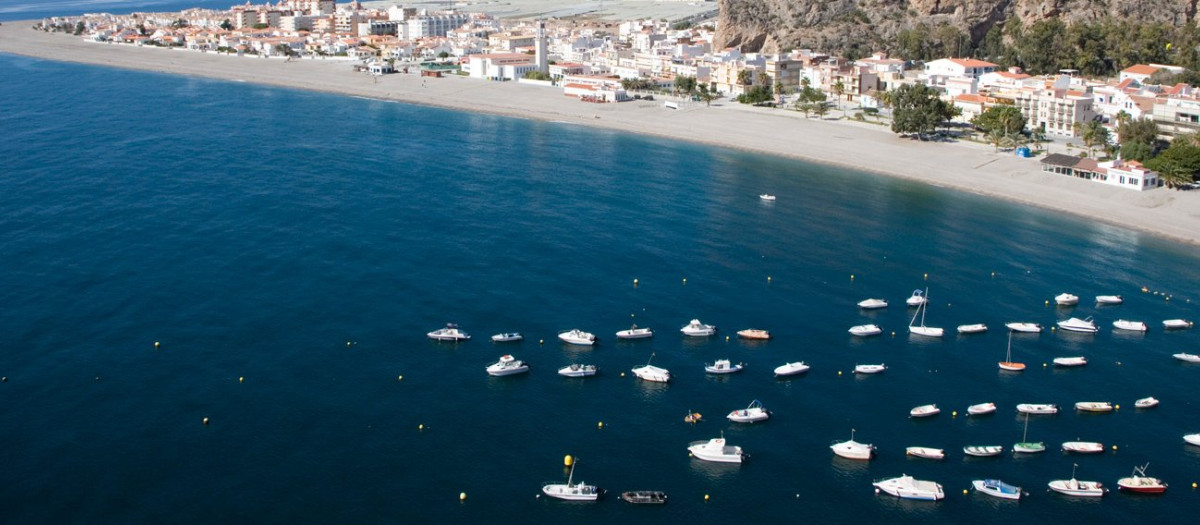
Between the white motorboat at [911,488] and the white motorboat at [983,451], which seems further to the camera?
the white motorboat at [983,451]

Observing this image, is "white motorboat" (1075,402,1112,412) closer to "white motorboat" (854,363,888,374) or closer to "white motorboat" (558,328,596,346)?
"white motorboat" (854,363,888,374)

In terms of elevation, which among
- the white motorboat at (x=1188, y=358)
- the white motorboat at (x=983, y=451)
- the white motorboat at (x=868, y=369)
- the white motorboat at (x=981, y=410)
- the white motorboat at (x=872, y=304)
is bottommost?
the white motorboat at (x=983, y=451)

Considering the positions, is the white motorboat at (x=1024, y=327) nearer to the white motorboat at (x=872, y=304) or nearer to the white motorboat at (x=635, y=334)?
the white motorboat at (x=872, y=304)

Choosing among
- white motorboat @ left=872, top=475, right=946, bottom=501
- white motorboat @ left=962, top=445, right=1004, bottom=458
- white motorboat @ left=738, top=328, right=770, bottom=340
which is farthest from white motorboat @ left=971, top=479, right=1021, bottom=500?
white motorboat @ left=738, top=328, right=770, bottom=340

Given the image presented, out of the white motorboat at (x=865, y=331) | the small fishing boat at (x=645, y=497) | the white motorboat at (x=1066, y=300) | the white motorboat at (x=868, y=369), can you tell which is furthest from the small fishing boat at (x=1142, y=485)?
the white motorboat at (x=1066, y=300)

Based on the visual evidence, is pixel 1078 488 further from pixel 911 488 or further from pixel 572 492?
pixel 572 492

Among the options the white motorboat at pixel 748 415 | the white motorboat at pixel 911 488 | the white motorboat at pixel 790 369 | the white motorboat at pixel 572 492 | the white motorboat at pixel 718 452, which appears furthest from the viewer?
the white motorboat at pixel 790 369

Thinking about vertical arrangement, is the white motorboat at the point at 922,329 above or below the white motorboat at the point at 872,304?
below
